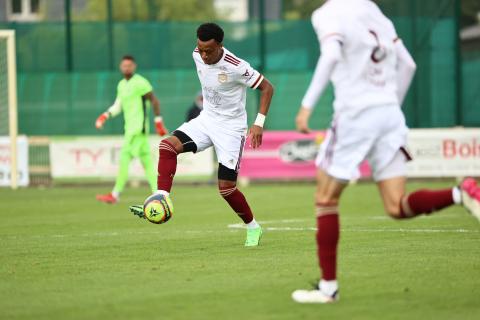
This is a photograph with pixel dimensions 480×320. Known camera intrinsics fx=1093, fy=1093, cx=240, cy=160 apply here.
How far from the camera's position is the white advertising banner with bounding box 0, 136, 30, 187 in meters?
23.9

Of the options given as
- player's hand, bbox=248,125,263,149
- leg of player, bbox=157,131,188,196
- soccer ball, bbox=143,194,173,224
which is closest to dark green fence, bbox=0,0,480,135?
leg of player, bbox=157,131,188,196

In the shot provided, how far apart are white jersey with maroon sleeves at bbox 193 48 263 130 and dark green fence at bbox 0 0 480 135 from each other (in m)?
15.1

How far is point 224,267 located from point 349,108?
2.48m

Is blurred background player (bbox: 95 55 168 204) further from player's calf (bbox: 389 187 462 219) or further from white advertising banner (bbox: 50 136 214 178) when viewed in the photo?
player's calf (bbox: 389 187 462 219)

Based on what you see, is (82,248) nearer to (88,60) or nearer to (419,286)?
(419,286)

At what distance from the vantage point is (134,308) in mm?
7320

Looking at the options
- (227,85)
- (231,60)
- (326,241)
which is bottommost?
(326,241)

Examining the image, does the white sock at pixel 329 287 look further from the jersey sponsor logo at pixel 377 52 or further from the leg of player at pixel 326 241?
the jersey sponsor logo at pixel 377 52

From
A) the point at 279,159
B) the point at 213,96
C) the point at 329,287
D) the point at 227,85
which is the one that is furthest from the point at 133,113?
the point at 329,287

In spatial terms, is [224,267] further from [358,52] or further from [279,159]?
[279,159]

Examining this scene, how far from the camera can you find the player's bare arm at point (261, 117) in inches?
428

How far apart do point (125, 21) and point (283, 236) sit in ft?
52.5

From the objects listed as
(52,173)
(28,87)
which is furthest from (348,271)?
(28,87)

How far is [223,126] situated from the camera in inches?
450
